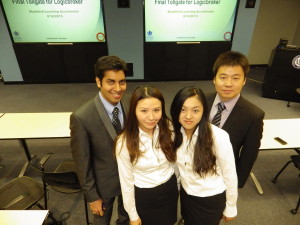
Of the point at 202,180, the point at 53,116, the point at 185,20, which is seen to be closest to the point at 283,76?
the point at 185,20

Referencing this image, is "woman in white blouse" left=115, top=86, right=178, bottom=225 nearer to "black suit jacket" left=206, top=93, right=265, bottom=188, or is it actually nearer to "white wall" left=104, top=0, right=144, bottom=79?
"black suit jacket" left=206, top=93, right=265, bottom=188

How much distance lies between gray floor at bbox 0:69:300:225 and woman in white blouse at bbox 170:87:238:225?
1057mm

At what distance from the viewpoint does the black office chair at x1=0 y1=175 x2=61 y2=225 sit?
1.95 meters

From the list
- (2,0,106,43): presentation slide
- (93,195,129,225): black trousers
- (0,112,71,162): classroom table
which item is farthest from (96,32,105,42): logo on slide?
(93,195,129,225): black trousers

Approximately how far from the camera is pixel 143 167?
139 cm

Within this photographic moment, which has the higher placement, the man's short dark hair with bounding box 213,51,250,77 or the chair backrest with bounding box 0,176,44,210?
the man's short dark hair with bounding box 213,51,250,77

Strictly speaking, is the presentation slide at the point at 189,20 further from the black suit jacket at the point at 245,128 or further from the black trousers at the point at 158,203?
the black trousers at the point at 158,203

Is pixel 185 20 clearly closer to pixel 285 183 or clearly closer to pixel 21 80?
pixel 285 183

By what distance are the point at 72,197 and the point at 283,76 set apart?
453cm

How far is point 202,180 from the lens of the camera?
142 cm

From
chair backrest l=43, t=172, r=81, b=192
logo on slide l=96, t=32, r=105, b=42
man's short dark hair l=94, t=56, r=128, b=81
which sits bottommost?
chair backrest l=43, t=172, r=81, b=192

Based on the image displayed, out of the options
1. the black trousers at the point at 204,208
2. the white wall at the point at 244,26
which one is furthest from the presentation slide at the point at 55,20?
the black trousers at the point at 204,208

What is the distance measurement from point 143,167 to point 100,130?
39cm

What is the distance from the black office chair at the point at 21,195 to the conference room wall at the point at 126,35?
12.2ft
